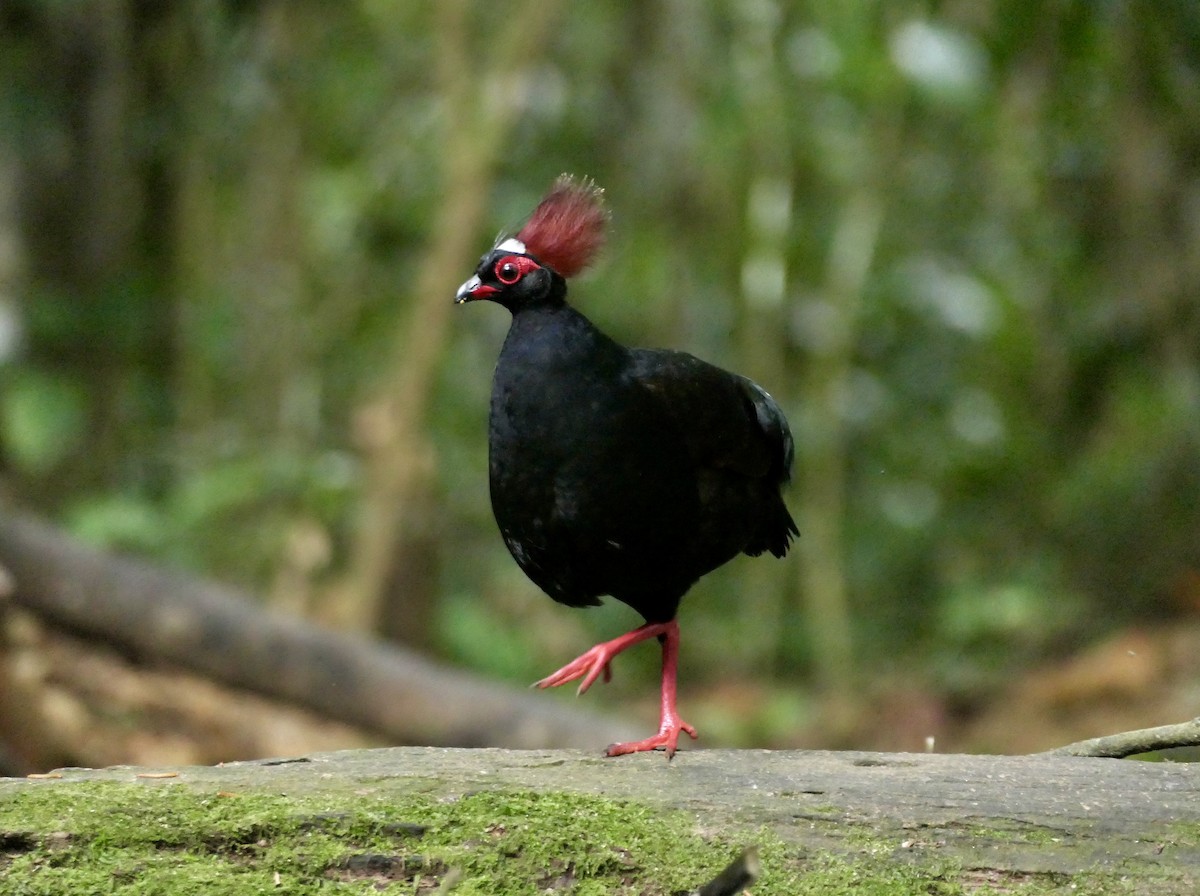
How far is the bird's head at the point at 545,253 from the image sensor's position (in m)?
3.27

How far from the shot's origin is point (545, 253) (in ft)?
10.8

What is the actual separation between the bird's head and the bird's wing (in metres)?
0.26

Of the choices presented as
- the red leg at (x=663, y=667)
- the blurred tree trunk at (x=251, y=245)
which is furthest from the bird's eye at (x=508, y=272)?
the blurred tree trunk at (x=251, y=245)

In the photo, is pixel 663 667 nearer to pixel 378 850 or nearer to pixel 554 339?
pixel 554 339

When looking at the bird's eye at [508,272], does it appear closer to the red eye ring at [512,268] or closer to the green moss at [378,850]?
the red eye ring at [512,268]

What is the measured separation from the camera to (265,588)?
8547 mm

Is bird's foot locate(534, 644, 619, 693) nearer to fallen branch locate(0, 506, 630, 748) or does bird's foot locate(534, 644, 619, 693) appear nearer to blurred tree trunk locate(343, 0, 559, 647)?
fallen branch locate(0, 506, 630, 748)

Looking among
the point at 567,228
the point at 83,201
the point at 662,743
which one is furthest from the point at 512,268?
the point at 83,201

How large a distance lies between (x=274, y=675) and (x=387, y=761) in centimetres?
428

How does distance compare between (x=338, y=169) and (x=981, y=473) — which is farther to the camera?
(x=338, y=169)

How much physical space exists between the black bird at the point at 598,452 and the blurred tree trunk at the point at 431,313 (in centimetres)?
424

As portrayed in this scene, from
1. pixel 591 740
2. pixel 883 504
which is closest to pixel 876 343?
pixel 883 504

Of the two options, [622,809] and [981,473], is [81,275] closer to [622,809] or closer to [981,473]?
[981,473]

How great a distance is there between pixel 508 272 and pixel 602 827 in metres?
1.41
